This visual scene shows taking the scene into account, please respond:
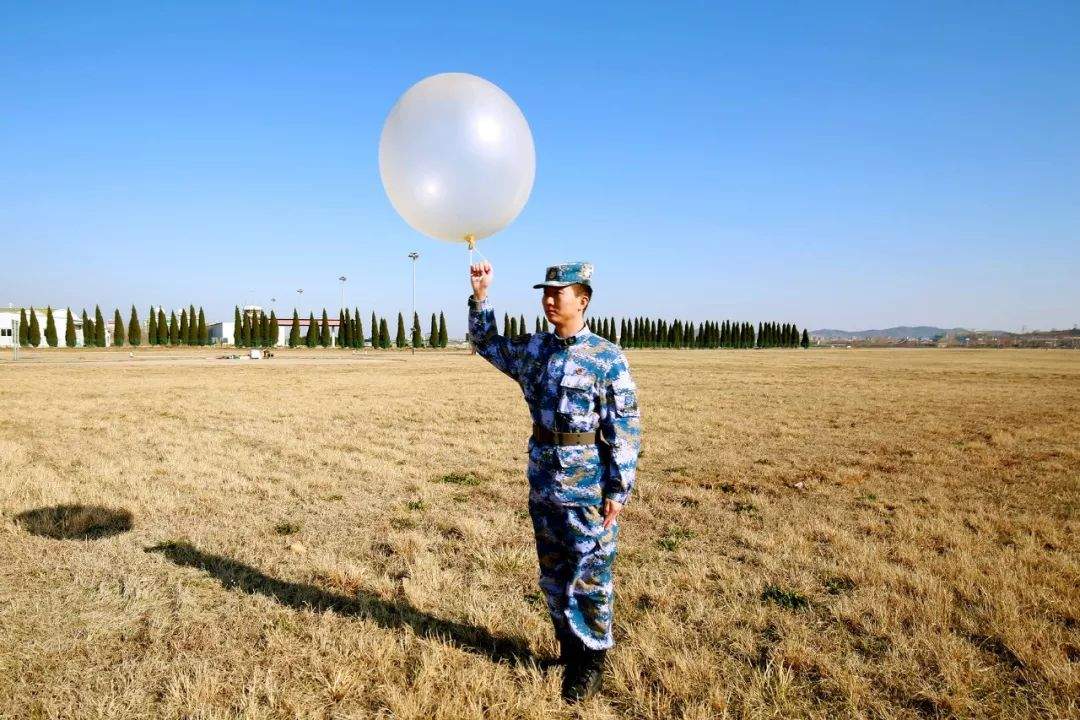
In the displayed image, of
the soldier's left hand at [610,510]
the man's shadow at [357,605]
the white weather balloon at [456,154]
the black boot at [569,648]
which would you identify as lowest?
the man's shadow at [357,605]

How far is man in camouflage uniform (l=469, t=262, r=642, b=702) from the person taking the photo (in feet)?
11.3

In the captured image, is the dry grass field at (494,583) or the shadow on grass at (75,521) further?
the shadow on grass at (75,521)

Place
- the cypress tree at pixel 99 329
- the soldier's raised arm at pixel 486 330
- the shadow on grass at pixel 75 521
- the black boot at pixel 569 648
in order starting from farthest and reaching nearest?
the cypress tree at pixel 99 329 < the shadow on grass at pixel 75 521 < the soldier's raised arm at pixel 486 330 < the black boot at pixel 569 648

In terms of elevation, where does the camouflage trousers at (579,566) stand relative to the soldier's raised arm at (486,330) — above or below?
below

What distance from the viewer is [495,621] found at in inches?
173

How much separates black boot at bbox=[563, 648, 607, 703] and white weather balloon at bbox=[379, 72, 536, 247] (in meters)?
2.92

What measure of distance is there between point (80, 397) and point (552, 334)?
21.7 meters

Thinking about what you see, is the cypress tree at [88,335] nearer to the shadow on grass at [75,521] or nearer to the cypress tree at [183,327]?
the cypress tree at [183,327]

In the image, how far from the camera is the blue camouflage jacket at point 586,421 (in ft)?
11.3

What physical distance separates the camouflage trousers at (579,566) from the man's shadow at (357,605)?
60 centimetres

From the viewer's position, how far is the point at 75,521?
6586 millimetres

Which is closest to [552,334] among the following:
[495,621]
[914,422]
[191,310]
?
[495,621]

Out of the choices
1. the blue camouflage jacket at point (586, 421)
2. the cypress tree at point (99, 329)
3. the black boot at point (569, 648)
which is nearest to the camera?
the blue camouflage jacket at point (586, 421)

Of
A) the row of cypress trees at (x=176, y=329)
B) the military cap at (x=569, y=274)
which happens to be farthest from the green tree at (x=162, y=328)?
the military cap at (x=569, y=274)
